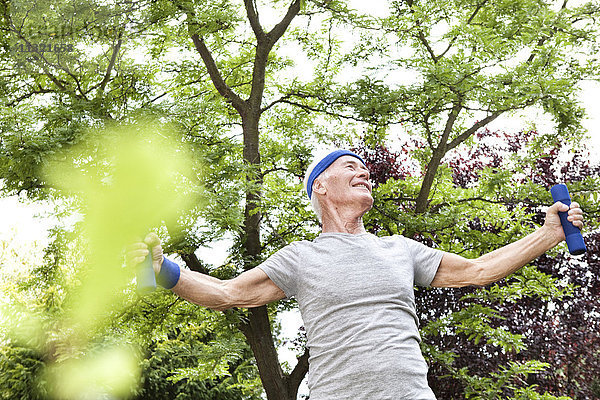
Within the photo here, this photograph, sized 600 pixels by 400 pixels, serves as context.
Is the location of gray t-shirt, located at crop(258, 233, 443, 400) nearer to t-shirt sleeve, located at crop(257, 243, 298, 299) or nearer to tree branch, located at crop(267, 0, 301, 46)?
t-shirt sleeve, located at crop(257, 243, 298, 299)

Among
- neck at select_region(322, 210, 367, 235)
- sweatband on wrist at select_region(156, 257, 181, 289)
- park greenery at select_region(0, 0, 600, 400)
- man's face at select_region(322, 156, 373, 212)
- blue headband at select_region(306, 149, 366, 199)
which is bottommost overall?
sweatband on wrist at select_region(156, 257, 181, 289)

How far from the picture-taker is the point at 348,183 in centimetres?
200

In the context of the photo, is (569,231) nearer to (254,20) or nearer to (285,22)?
(285,22)

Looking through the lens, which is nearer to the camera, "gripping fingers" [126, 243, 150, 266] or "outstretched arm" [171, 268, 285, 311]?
"gripping fingers" [126, 243, 150, 266]

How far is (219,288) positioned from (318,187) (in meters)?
0.55

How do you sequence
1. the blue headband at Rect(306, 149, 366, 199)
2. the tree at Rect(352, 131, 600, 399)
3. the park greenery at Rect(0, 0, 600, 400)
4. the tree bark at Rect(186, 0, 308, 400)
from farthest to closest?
the tree bark at Rect(186, 0, 308, 400) → the tree at Rect(352, 131, 600, 399) → the park greenery at Rect(0, 0, 600, 400) → the blue headband at Rect(306, 149, 366, 199)

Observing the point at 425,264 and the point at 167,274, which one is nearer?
the point at 167,274

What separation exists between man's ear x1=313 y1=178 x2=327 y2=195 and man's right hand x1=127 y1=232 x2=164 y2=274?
659 mm

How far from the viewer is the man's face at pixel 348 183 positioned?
1961mm

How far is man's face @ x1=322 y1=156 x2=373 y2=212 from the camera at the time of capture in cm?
196

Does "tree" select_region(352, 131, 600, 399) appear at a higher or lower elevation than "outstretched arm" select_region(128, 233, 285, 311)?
higher

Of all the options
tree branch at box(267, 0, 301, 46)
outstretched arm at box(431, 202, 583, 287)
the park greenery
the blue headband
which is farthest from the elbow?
tree branch at box(267, 0, 301, 46)

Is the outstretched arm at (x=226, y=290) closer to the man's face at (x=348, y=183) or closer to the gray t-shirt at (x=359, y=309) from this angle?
the gray t-shirt at (x=359, y=309)

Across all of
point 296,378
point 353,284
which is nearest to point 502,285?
point 296,378
